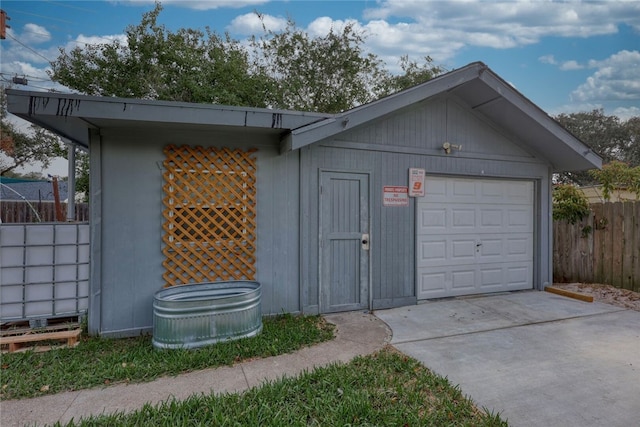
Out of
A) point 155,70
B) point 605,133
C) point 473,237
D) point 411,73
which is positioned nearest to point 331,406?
point 473,237

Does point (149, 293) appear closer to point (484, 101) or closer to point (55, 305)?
point (55, 305)

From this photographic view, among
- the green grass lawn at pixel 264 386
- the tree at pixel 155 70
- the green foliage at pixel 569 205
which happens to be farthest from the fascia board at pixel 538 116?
the tree at pixel 155 70

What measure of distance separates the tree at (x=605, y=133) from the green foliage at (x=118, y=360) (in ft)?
85.1

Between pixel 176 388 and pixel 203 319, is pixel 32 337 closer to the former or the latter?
pixel 203 319

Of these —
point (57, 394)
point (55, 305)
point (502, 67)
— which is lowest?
point (57, 394)

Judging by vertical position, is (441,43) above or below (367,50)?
below

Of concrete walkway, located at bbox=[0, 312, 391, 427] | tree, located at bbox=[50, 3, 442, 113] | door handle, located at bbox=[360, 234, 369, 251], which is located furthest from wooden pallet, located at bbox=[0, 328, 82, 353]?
tree, located at bbox=[50, 3, 442, 113]

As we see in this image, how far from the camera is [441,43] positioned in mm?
8078

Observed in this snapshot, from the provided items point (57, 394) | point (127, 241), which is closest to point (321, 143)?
point (127, 241)

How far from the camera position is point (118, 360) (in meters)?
3.12

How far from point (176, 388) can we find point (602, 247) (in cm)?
750

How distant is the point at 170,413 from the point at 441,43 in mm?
9014

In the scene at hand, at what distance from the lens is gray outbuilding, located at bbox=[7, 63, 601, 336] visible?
3770 millimetres

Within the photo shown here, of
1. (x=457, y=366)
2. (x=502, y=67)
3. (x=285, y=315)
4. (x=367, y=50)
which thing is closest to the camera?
(x=457, y=366)
